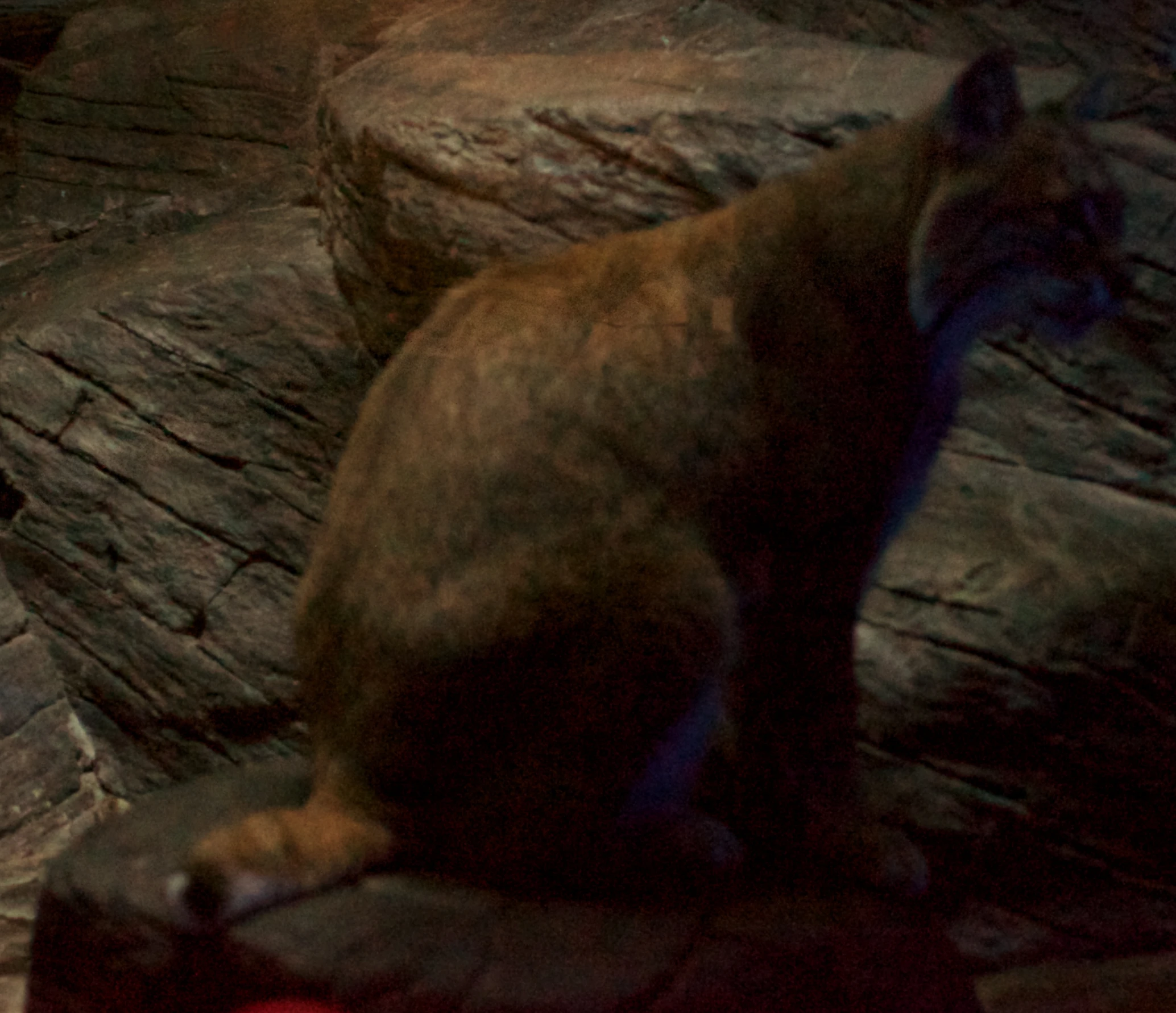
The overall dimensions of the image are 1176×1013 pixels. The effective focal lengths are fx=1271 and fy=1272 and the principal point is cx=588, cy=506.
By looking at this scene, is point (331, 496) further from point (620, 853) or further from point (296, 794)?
point (620, 853)

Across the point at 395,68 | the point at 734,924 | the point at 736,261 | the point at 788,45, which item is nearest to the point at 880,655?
the point at 734,924

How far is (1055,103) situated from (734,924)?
5.02 feet

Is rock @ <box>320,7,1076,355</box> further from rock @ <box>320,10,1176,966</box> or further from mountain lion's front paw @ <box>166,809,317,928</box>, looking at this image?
mountain lion's front paw @ <box>166,809,317,928</box>

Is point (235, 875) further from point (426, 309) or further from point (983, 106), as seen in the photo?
point (983, 106)

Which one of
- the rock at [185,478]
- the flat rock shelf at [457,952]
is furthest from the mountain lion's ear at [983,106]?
the rock at [185,478]

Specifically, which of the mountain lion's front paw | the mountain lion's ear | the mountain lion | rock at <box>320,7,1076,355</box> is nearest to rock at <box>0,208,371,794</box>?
rock at <box>320,7,1076,355</box>

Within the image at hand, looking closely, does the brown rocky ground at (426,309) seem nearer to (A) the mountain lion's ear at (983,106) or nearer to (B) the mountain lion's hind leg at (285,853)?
(A) the mountain lion's ear at (983,106)

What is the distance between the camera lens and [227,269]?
3.66 metres

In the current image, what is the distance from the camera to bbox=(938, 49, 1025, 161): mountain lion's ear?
2.03 meters

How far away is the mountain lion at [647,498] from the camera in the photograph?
7.09 ft

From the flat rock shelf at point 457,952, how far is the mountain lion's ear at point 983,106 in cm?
140

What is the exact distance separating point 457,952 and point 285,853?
0.34m

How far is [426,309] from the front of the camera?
3.22 metres

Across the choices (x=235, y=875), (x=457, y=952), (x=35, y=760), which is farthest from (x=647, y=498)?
(x=35, y=760)
